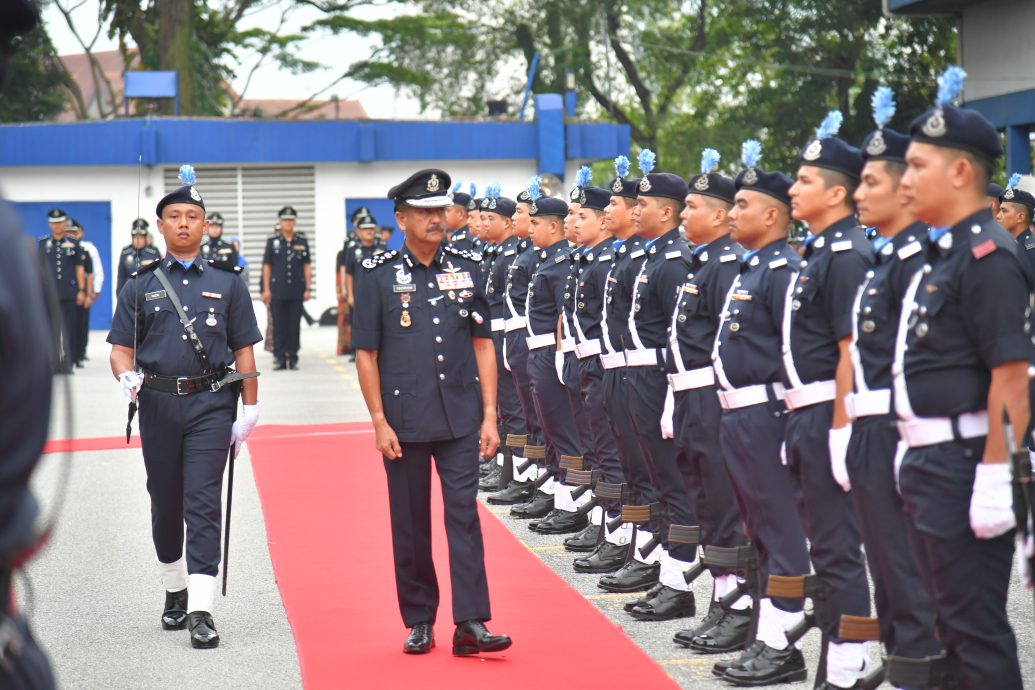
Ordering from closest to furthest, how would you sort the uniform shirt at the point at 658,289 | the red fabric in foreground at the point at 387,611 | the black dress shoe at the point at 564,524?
the red fabric in foreground at the point at 387,611 < the uniform shirt at the point at 658,289 < the black dress shoe at the point at 564,524

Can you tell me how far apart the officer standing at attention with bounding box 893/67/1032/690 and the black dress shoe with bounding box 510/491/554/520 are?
6.04 meters

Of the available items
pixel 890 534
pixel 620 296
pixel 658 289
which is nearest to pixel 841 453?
pixel 890 534

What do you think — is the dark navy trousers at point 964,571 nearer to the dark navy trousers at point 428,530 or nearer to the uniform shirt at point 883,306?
the uniform shirt at point 883,306

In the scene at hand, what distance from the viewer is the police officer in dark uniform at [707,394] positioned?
279 inches

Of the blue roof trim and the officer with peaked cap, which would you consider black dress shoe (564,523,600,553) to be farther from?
the blue roof trim

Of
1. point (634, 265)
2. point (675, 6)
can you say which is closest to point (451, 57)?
point (675, 6)

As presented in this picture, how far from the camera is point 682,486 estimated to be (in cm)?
795

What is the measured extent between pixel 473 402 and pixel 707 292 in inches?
51.6

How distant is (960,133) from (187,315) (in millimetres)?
4152

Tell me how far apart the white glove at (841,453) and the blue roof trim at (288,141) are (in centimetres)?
2882

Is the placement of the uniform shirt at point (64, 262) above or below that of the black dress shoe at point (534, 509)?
above

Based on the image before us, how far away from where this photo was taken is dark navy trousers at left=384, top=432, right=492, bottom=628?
22.6ft

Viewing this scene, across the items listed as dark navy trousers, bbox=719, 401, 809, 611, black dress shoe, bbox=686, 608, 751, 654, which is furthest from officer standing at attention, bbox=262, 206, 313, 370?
dark navy trousers, bbox=719, 401, 809, 611

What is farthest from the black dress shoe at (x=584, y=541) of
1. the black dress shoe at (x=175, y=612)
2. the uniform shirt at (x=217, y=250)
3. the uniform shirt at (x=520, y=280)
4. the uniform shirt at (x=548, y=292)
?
the uniform shirt at (x=217, y=250)
